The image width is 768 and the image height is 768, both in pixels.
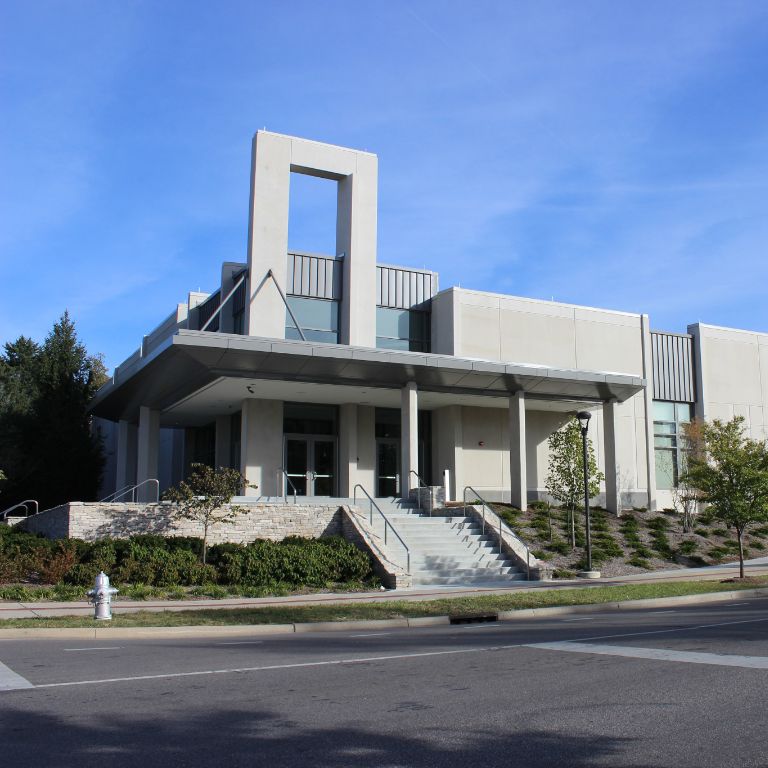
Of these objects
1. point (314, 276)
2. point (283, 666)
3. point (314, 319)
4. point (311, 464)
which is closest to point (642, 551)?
point (311, 464)

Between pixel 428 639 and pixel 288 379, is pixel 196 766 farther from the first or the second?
pixel 288 379

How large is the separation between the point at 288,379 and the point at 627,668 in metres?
18.1

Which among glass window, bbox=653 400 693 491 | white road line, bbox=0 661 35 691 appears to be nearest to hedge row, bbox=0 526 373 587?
white road line, bbox=0 661 35 691

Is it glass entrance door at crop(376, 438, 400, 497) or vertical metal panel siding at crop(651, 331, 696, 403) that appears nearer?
glass entrance door at crop(376, 438, 400, 497)

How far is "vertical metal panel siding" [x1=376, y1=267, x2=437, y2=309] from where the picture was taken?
112 feet

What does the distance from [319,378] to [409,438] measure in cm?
346

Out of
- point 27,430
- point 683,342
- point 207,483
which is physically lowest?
point 207,483

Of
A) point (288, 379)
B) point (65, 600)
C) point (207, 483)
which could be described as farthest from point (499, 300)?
point (65, 600)

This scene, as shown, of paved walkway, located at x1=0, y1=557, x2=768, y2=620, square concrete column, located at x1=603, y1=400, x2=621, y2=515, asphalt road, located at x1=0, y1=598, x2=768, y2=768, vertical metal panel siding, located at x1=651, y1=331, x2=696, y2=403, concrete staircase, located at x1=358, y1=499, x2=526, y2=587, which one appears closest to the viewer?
asphalt road, located at x1=0, y1=598, x2=768, y2=768

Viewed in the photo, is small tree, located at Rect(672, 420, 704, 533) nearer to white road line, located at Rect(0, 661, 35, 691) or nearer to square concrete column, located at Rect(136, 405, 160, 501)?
square concrete column, located at Rect(136, 405, 160, 501)

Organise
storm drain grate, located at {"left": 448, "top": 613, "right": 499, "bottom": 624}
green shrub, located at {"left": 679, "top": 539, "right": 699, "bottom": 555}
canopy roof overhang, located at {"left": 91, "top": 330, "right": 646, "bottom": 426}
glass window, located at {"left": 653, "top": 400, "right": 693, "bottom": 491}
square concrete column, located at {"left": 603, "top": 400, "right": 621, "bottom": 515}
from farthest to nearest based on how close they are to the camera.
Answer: glass window, located at {"left": 653, "top": 400, "right": 693, "bottom": 491}, square concrete column, located at {"left": 603, "top": 400, "right": 621, "bottom": 515}, green shrub, located at {"left": 679, "top": 539, "right": 699, "bottom": 555}, canopy roof overhang, located at {"left": 91, "top": 330, "right": 646, "bottom": 426}, storm drain grate, located at {"left": 448, "top": 613, "right": 499, "bottom": 624}

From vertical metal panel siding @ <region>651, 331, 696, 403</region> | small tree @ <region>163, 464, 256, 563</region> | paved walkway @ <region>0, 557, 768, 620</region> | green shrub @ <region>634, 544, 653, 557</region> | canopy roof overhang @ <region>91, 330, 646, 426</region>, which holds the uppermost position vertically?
vertical metal panel siding @ <region>651, 331, 696, 403</region>

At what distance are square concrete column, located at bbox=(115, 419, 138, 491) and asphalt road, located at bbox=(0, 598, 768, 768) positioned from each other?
86.6ft

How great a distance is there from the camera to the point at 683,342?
38281 millimetres
